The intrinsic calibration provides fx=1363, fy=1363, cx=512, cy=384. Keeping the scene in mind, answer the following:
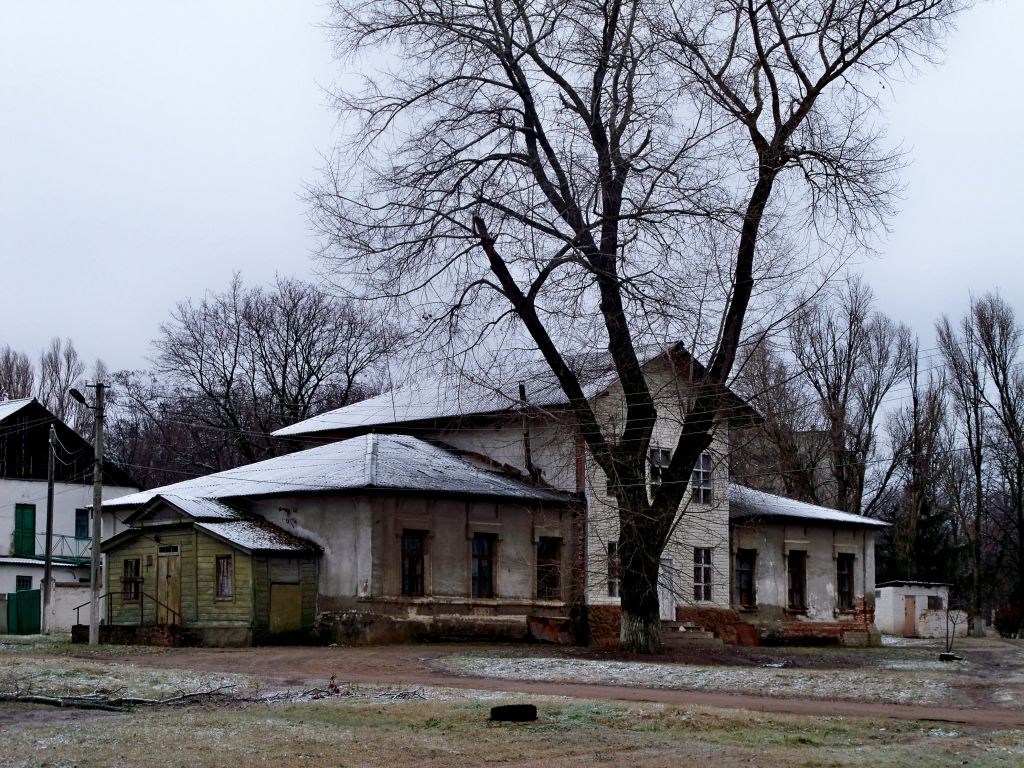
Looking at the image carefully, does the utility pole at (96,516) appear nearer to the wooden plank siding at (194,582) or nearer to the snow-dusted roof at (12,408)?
the wooden plank siding at (194,582)

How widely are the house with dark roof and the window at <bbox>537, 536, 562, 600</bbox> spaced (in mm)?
22938

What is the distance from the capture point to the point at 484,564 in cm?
3588

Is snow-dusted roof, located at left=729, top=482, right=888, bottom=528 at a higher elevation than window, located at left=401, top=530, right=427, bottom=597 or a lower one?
higher

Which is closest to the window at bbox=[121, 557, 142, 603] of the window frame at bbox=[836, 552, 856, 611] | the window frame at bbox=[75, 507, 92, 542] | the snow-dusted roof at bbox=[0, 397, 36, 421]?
the window frame at bbox=[836, 552, 856, 611]

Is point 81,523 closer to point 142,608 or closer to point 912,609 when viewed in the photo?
point 142,608

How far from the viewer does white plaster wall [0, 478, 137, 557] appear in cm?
5522

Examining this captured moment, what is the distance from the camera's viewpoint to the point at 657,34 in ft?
96.9

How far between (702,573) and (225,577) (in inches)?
561

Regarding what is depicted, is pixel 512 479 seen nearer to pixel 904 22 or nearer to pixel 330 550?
pixel 330 550

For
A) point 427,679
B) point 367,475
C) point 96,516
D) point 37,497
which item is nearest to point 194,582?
point 96,516

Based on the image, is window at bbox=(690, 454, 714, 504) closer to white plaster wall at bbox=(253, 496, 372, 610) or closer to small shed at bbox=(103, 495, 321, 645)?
white plaster wall at bbox=(253, 496, 372, 610)

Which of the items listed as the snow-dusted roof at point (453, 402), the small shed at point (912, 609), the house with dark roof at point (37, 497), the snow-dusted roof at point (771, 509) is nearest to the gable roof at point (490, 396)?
the snow-dusted roof at point (453, 402)

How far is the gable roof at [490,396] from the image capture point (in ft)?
102

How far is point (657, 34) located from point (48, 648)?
19.6 metres
